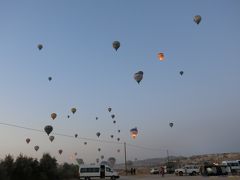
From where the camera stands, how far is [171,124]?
6556 centimetres

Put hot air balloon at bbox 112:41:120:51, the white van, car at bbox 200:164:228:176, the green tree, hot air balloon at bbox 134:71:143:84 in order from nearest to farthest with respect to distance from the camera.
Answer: hot air balloon at bbox 134:71:143:84, hot air balloon at bbox 112:41:120:51, the green tree, car at bbox 200:164:228:176, the white van

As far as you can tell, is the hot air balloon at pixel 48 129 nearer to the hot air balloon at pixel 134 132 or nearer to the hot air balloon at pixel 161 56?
the hot air balloon at pixel 134 132

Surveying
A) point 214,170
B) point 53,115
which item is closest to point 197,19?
point 214,170

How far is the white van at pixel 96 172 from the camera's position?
52.0 meters

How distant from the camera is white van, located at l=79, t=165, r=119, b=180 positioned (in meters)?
52.0

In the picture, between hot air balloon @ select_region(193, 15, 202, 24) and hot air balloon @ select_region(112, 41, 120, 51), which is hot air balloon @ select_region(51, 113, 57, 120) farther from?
hot air balloon @ select_region(193, 15, 202, 24)

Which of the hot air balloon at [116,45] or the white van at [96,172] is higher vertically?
the hot air balloon at [116,45]

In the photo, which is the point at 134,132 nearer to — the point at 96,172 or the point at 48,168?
the point at 96,172

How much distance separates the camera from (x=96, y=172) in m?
52.1

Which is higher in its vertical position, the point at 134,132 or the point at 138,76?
the point at 138,76

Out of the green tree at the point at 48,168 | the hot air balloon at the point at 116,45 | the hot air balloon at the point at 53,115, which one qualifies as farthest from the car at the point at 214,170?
the hot air balloon at the point at 53,115

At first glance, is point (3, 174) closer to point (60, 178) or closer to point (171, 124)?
point (60, 178)

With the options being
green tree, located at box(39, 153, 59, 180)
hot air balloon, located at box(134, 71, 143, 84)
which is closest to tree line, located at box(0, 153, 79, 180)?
green tree, located at box(39, 153, 59, 180)

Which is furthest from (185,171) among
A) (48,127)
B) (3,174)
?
(3,174)
